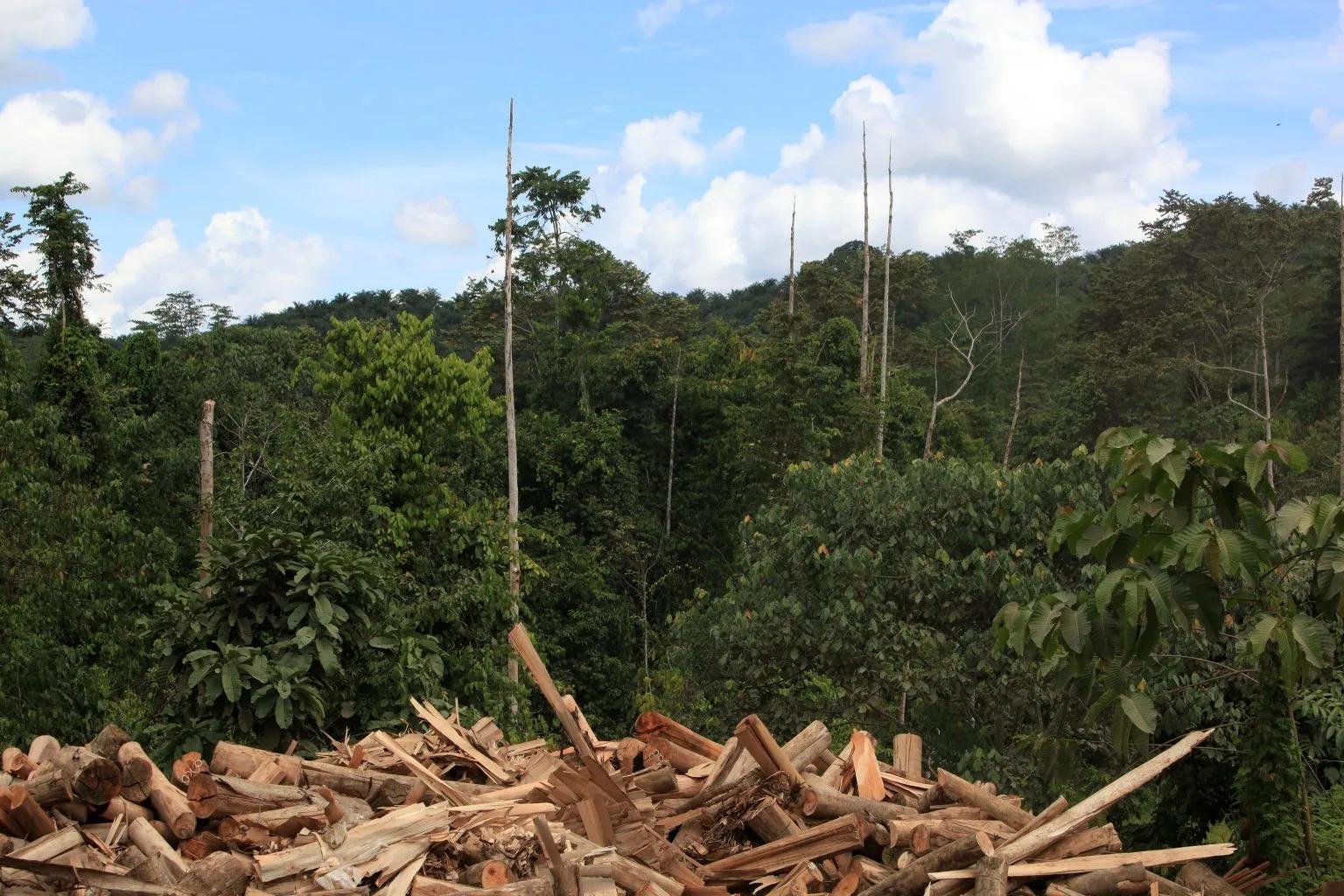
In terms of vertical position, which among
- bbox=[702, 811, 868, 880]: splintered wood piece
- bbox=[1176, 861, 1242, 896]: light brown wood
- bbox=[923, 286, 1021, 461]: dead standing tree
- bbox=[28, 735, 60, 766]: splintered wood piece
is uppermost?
bbox=[923, 286, 1021, 461]: dead standing tree

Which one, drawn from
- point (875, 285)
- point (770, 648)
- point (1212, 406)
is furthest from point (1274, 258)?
point (770, 648)

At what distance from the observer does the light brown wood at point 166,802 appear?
4.78m

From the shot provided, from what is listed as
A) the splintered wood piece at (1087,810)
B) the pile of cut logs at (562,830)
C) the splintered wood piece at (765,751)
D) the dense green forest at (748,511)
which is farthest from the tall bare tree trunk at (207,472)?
the splintered wood piece at (1087,810)

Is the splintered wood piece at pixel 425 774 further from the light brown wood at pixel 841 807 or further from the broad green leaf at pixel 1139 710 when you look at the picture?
the broad green leaf at pixel 1139 710

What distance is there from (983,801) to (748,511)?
21.4 m

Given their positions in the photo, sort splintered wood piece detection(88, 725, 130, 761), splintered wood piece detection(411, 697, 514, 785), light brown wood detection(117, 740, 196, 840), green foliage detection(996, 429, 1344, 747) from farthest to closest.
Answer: splintered wood piece detection(411, 697, 514, 785) < splintered wood piece detection(88, 725, 130, 761) < light brown wood detection(117, 740, 196, 840) < green foliage detection(996, 429, 1344, 747)

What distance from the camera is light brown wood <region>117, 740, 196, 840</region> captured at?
478 centimetres

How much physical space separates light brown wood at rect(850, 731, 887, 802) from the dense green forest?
35.1 inches

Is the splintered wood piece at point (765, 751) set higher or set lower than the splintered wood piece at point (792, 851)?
higher

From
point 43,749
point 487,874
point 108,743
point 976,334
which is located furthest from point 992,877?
point 976,334

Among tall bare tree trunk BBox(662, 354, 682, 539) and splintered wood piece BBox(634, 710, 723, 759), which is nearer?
splintered wood piece BBox(634, 710, 723, 759)

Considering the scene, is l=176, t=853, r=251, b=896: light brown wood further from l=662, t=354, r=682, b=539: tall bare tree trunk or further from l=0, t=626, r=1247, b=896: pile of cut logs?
l=662, t=354, r=682, b=539: tall bare tree trunk

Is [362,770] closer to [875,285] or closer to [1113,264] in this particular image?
[875,285]

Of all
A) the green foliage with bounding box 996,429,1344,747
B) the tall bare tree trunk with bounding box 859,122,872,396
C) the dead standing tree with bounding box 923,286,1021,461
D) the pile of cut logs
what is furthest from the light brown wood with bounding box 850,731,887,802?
the dead standing tree with bounding box 923,286,1021,461
